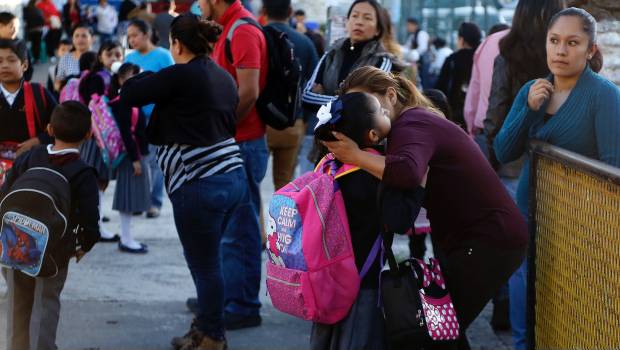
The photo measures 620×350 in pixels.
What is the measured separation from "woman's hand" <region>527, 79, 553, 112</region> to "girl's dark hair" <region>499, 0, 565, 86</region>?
101 centimetres

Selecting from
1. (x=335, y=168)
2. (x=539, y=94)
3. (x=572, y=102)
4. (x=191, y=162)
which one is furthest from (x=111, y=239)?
(x=335, y=168)

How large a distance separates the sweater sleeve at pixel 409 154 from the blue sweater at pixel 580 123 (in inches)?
38.7

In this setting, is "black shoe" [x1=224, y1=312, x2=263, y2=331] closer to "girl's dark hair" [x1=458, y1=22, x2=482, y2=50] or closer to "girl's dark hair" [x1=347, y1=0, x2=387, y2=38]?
"girl's dark hair" [x1=347, y1=0, x2=387, y2=38]

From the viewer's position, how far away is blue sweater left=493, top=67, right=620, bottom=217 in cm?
438

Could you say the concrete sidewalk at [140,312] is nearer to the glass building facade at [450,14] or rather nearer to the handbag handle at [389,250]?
the handbag handle at [389,250]

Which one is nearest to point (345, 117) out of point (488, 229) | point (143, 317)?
point (488, 229)

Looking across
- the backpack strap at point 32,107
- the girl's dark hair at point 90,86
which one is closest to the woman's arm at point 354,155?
the backpack strap at point 32,107

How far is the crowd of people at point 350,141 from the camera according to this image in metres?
3.81

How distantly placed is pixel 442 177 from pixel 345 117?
→ 17.5 inches

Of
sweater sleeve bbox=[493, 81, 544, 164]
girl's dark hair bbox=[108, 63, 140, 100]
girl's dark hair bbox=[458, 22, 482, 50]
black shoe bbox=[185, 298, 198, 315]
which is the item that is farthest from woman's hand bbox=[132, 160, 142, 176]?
sweater sleeve bbox=[493, 81, 544, 164]

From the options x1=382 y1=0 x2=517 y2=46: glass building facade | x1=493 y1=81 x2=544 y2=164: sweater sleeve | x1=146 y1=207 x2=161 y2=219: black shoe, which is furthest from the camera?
x1=382 y1=0 x2=517 y2=46: glass building facade

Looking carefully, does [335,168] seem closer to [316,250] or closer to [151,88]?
[316,250]

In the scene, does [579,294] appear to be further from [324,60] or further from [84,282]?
[84,282]

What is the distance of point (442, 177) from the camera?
385 cm
